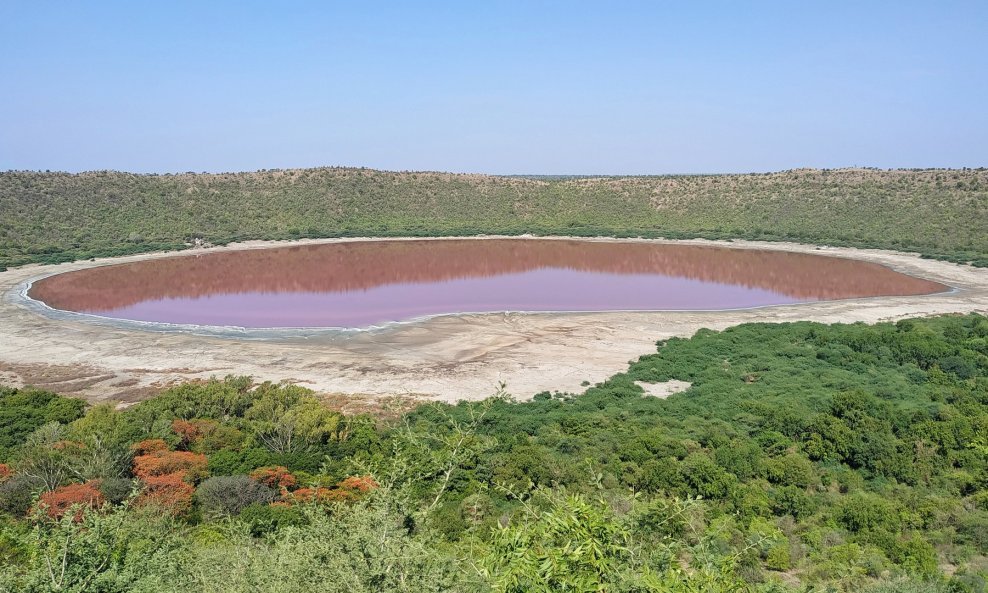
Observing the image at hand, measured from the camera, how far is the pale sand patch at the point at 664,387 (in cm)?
2443

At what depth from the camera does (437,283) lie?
50.5m

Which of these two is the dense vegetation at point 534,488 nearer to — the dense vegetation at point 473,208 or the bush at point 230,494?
the bush at point 230,494

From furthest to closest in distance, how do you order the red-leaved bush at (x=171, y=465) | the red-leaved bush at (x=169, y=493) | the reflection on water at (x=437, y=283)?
the reflection on water at (x=437, y=283) < the red-leaved bush at (x=171, y=465) < the red-leaved bush at (x=169, y=493)

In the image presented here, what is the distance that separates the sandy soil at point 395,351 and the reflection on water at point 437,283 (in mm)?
3476

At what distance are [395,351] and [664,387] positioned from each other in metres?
12.7

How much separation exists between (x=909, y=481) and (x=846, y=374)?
9.83 metres

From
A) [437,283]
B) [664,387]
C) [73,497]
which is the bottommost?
[664,387]

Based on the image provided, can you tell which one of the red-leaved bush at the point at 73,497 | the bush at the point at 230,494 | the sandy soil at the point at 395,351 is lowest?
the sandy soil at the point at 395,351

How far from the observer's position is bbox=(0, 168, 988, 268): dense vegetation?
69.7 metres

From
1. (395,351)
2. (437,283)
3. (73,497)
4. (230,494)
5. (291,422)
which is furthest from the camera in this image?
(437,283)

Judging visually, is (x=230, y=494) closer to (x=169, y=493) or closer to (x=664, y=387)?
(x=169, y=493)

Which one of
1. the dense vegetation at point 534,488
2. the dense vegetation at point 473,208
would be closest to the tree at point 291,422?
the dense vegetation at point 534,488

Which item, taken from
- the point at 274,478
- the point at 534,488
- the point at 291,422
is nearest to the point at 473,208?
the point at 291,422

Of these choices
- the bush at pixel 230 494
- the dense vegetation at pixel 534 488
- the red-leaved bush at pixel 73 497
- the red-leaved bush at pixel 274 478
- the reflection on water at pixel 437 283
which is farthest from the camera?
the reflection on water at pixel 437 283
